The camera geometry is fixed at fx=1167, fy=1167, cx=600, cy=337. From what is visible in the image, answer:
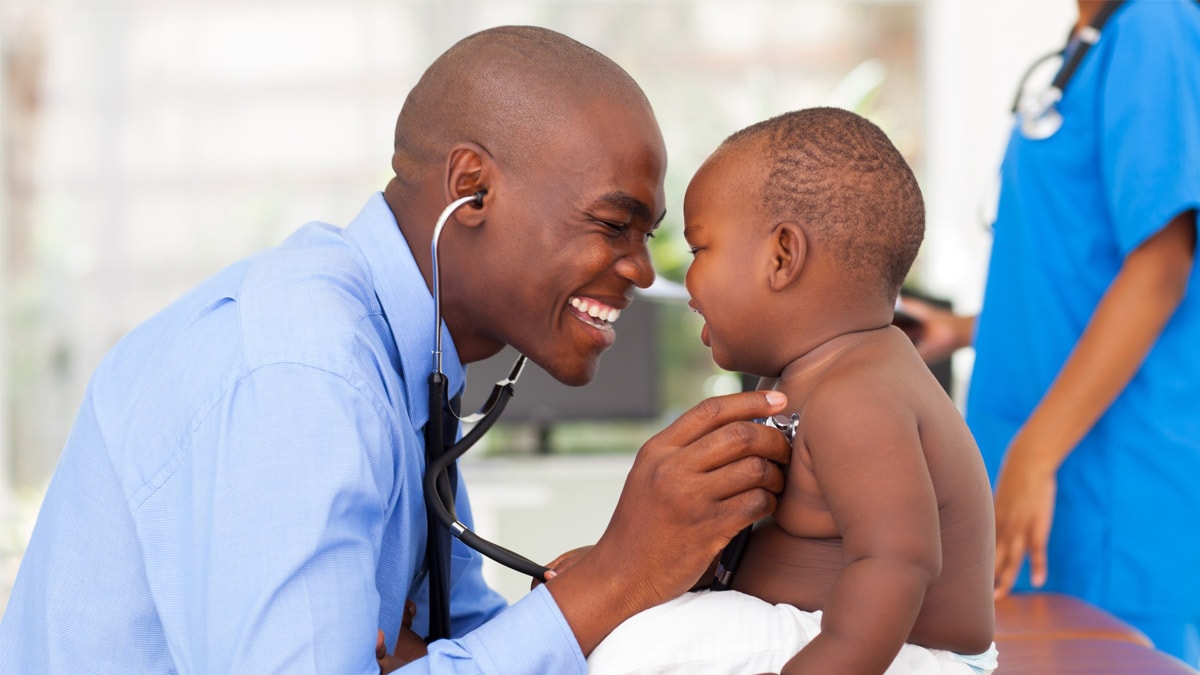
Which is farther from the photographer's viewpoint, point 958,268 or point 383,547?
point 958,268

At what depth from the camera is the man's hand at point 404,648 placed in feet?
3.63

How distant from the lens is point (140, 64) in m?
5.53

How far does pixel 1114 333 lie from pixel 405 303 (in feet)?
3.26

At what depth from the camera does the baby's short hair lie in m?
1.17

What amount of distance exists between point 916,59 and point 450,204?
16.0ft

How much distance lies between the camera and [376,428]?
3.46ft

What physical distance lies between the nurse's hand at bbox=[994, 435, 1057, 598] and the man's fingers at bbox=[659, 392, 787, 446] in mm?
734

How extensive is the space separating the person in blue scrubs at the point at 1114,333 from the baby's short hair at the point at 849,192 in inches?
23.6

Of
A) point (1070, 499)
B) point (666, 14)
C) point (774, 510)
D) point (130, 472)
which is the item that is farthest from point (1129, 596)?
point (666, 14)

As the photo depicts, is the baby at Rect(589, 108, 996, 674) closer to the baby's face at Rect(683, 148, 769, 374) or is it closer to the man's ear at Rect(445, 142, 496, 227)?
the baby's face at Rect(683, 148, 769, 374)

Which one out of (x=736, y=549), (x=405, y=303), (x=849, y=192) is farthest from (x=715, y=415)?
(x=405, y=303)

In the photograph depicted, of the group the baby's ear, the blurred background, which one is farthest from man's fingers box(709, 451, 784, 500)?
the blurred background

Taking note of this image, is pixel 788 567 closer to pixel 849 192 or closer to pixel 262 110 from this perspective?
pixel 849 192

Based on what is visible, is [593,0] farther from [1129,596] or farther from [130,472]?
[130,472]
